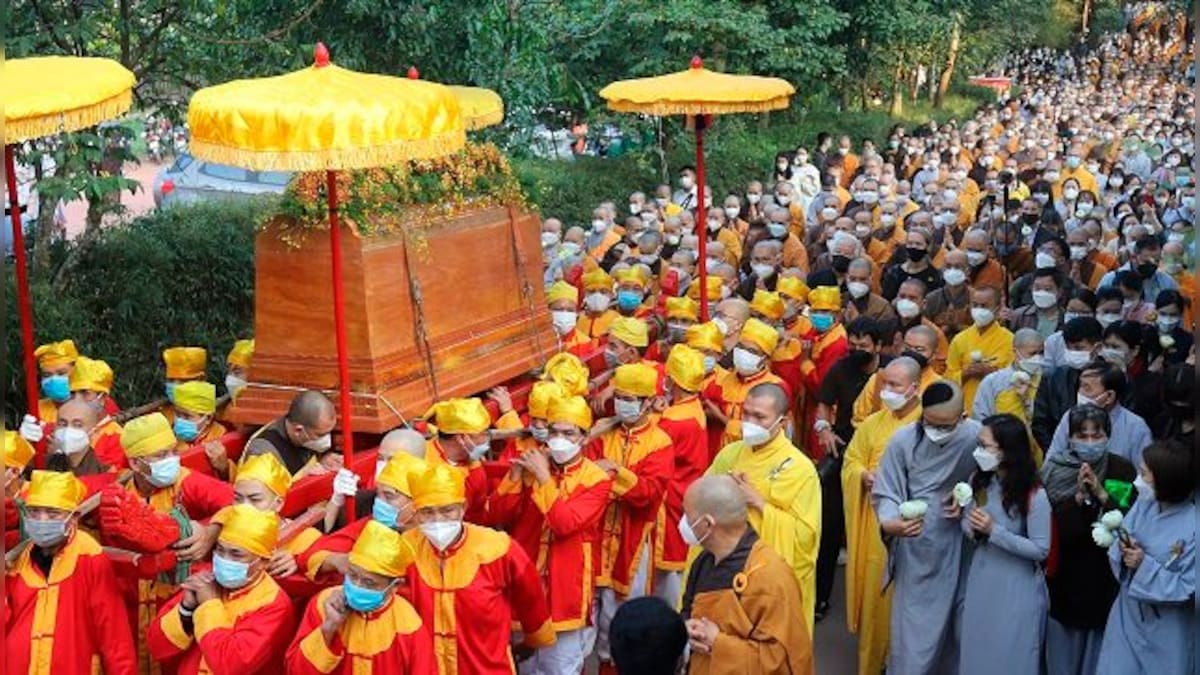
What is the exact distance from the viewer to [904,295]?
35.3 ft

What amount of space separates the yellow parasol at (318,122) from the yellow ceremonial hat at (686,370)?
219cm

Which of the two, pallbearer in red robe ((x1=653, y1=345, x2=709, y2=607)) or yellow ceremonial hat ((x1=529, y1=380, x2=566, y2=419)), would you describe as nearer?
yellow ceremonial hat ((x1=529, y1=380, x2=566, y2=419))

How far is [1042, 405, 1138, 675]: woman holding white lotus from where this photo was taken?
698 centimetres

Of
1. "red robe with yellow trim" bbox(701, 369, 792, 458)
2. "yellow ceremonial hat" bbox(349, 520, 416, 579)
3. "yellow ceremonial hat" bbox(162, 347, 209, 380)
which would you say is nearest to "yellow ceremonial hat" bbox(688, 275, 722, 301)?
"red robe with yellow trim" bbox(701, 369, 792, 458)

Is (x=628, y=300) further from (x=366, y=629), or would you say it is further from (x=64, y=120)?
(x=366, y=629)

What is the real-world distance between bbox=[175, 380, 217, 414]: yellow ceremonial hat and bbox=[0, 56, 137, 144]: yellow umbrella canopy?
5.25 feet


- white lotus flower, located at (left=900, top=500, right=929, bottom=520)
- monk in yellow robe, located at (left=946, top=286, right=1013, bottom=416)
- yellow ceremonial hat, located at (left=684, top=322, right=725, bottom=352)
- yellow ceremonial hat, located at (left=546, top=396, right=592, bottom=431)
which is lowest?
monk in yellow robe, located at (left=946, top=286, right=1013, bottom=416)

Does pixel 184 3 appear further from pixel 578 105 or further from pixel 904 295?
pixel 578 105

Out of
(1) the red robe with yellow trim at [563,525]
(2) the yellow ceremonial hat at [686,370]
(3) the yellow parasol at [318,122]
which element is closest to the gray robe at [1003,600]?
(1) the red robe with yellow trim at [563,525]

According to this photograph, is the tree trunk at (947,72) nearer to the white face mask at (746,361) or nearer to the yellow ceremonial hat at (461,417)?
the white face mask at (746,361)

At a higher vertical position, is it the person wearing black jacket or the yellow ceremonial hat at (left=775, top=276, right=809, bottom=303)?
the person wearing black jacket

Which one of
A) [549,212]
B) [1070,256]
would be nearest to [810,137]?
[549,212]

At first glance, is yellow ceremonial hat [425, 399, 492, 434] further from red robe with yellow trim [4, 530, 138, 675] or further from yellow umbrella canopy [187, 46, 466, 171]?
red robe with yellow trim [4, 530, 138, 675]

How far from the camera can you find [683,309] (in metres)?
10.7
